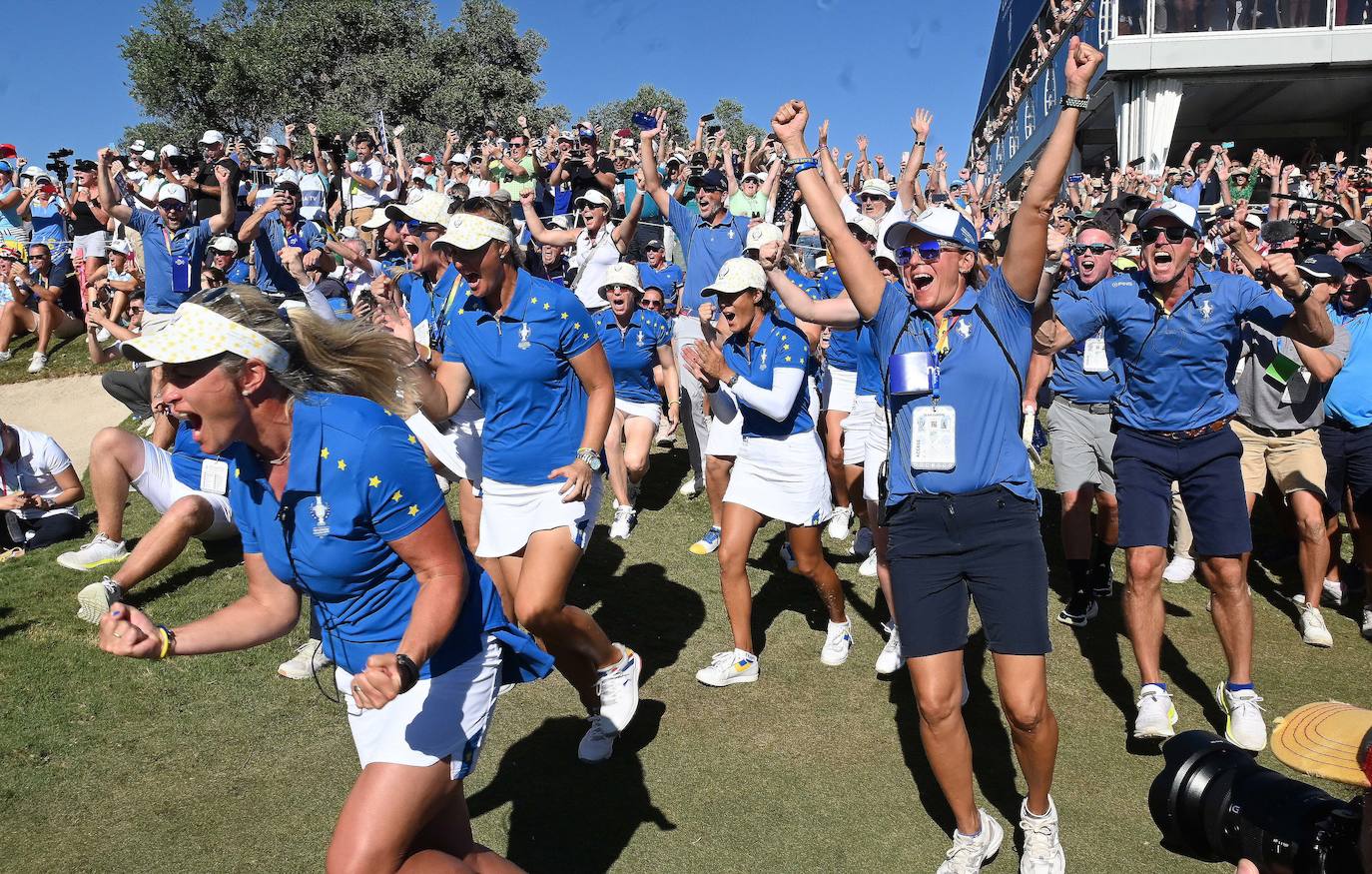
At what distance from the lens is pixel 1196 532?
489 cm

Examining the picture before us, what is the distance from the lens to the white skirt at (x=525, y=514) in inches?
178

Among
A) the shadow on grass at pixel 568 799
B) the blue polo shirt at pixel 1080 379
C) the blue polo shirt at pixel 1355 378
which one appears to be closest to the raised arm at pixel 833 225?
the shadow on grass at pixel 568 799

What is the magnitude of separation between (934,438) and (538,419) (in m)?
1.79

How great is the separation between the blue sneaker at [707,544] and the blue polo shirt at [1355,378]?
4.09 metres

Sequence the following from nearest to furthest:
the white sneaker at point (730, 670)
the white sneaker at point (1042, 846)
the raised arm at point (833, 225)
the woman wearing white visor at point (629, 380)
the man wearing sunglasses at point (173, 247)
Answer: the raised arm at point (833, 225) → the white sneaker at point (1042, 846) → the white sneaker at point (730, 670) → the woman wearing white visor at point (629, 380) → the man wearing sunglasses at point (173, 247)

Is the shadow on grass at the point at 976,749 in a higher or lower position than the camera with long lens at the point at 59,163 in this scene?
lower

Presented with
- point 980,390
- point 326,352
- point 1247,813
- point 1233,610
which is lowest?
point 1233,610

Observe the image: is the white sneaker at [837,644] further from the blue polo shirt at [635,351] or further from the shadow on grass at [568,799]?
the blue polo shirt at [635,351]

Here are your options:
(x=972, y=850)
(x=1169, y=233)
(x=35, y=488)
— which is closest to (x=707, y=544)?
(x=1169, y=233)

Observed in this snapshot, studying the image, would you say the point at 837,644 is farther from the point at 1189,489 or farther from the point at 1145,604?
the point at 1189,489

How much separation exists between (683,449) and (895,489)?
714 cm

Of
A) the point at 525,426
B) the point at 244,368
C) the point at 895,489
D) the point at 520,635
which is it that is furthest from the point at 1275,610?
the point at 244,368

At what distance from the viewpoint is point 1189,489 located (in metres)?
4.91

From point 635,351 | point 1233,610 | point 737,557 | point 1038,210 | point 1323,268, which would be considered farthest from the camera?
point 635,351
